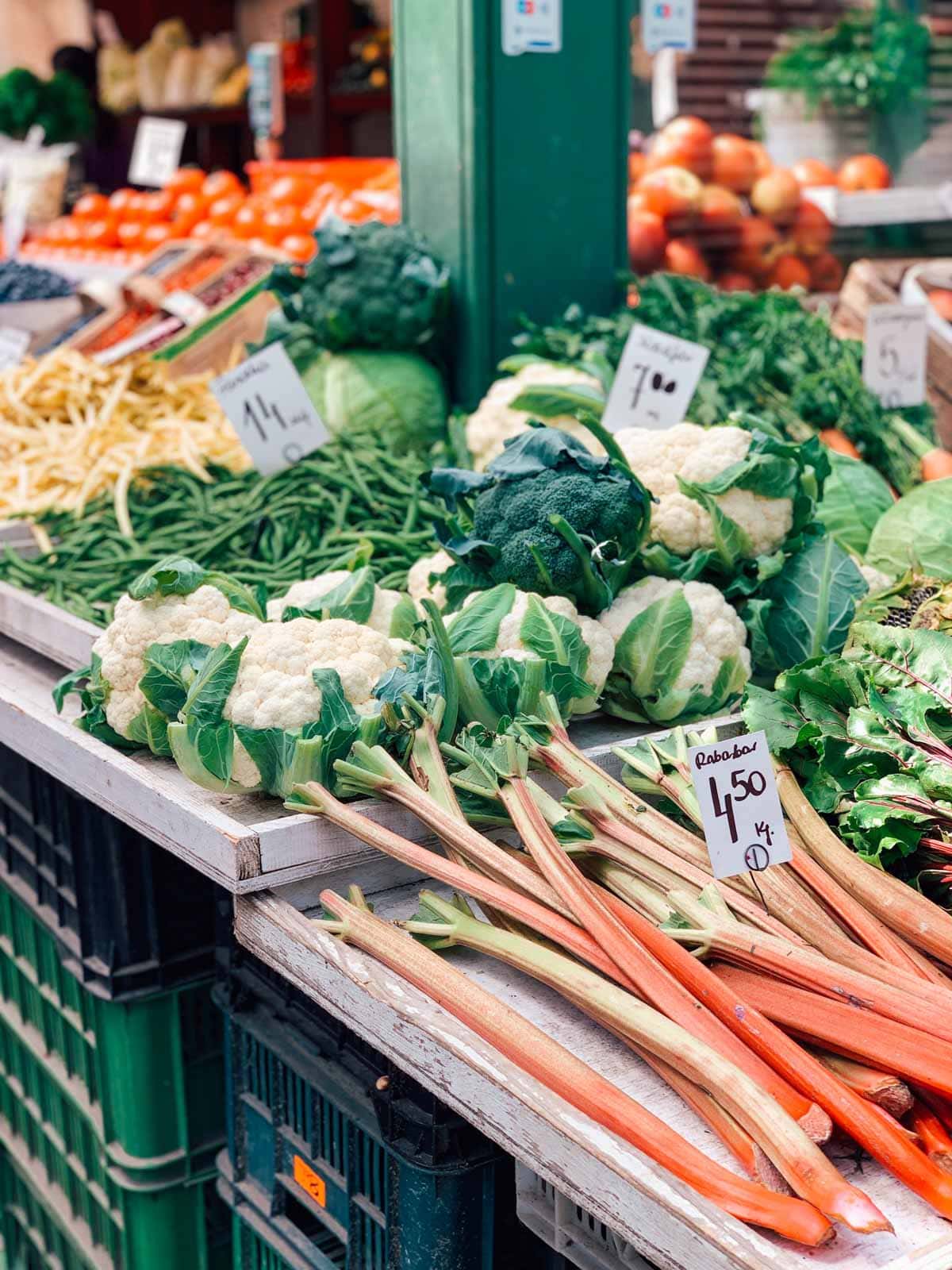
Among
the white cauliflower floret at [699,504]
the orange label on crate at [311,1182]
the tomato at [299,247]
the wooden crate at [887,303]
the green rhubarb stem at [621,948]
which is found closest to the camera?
the green rhubarb stem at [621,948]

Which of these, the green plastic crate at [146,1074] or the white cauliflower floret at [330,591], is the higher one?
the white cauliflower floret at [330,591]

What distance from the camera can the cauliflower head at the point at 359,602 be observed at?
75.4 inches

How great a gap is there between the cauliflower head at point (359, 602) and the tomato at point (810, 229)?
270 centimetres

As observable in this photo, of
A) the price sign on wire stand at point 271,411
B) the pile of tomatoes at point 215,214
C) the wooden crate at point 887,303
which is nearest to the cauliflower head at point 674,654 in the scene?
the price sign on wire stand at point 271,411

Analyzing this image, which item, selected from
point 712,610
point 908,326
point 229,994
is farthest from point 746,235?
point 229,994

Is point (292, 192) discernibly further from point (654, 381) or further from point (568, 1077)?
point (568, 1077)

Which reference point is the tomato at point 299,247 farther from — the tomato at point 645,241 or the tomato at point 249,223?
the tomato at point 645,241

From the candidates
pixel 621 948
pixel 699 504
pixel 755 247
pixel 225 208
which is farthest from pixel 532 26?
pixel 225 208

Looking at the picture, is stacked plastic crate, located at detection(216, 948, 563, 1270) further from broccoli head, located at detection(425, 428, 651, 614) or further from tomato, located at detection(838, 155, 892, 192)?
tomato, located at detection(838, 155, 892, 192)

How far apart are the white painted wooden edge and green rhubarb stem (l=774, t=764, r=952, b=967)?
0.41m

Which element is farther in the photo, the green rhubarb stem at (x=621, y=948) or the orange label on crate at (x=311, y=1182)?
the orange label on crate at (x=311, y=1182)

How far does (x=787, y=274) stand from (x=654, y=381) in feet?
5.83

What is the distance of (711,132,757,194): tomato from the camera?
4066 mm

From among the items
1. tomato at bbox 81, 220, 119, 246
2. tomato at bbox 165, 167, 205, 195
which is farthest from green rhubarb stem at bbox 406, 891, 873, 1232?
tomato at bbox 81, 220, 119, 246
